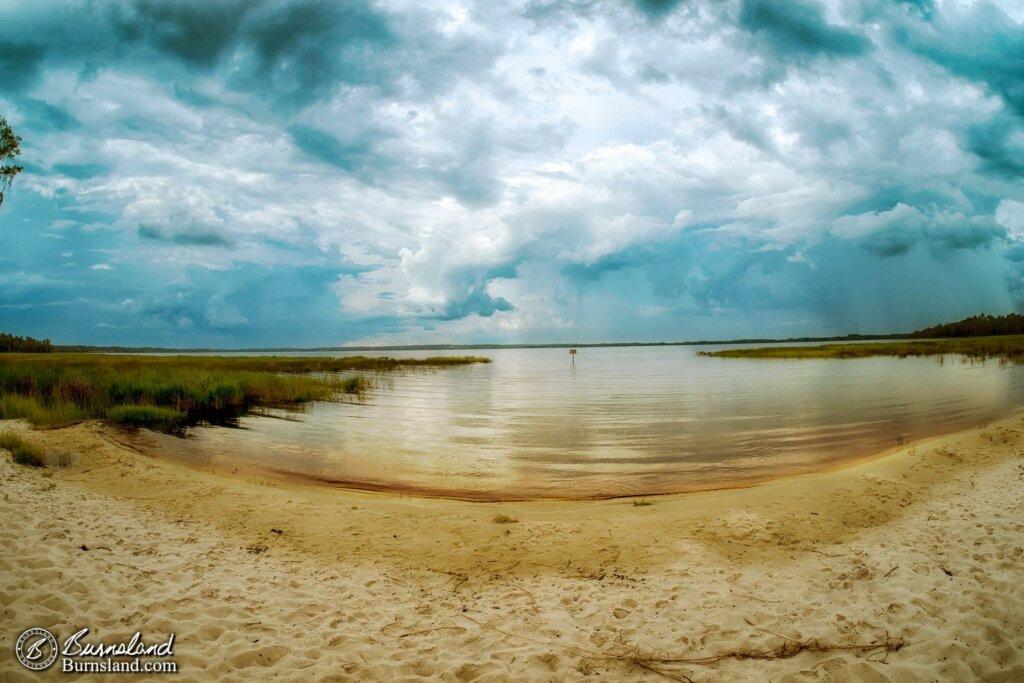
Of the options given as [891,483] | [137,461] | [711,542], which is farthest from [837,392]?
[137,461]

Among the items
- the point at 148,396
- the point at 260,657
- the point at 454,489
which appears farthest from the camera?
the point at 148,396

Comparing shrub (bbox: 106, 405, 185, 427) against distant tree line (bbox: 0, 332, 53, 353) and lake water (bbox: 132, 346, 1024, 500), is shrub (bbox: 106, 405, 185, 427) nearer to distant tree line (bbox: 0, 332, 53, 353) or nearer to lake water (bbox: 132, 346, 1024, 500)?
lake water (bbox: 132, 346, 1024, 500)

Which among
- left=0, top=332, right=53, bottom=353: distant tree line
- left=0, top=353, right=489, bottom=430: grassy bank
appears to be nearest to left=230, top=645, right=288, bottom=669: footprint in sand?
left=0, top=353, right=489, bottom=430: grassy bank

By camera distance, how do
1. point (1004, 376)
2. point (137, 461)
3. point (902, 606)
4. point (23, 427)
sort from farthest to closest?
point (1004, 376) < point (23, 427) < point (137, 461) < point (902, 606)

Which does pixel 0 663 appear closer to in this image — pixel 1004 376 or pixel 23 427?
pixel 23 427

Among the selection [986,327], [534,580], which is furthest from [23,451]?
[986,327]

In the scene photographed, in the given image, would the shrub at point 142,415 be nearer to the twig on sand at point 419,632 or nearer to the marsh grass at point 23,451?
the marsh grass at point 23,451

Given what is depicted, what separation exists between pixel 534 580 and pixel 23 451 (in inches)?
554

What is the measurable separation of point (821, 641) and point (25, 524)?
12.3m

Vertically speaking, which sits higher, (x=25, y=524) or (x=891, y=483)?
(x=25, y=524)

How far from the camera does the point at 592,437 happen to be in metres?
20.3

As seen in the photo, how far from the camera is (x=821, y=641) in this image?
19.2ft

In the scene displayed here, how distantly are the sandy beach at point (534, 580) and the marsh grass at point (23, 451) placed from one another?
43.7 inches

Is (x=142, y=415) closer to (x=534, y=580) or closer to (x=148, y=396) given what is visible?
(x=148, y=396)
